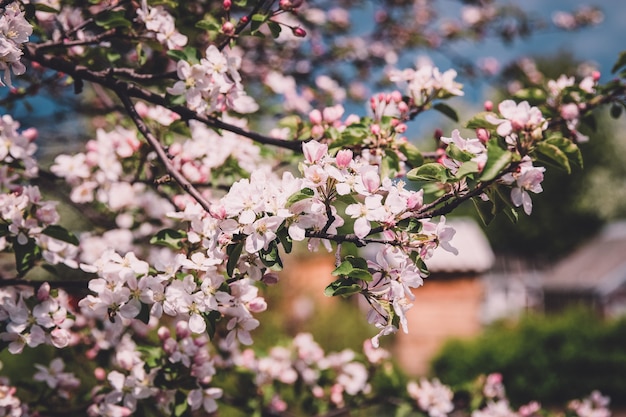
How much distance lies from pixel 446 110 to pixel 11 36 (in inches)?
61.4

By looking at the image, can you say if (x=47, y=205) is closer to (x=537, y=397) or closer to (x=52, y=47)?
(x=52, y=47)

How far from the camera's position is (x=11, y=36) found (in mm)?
1563

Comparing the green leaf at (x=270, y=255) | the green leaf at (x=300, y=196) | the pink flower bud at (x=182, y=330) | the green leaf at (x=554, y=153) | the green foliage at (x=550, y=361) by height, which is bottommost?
the green foliage at (x=550, y=361)

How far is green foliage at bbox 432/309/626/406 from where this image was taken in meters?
11.0

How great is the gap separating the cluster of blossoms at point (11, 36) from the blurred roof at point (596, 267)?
25571mm

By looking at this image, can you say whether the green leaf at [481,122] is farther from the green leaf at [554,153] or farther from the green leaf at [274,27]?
the green leaf at [274,27]

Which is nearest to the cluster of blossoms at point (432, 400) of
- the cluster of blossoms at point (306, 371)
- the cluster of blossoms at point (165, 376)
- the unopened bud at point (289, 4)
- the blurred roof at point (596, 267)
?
the cluster of blossoms at point (306, 371)

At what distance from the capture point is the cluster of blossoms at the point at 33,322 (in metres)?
1.84

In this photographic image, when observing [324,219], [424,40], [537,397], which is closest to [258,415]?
[324,219]

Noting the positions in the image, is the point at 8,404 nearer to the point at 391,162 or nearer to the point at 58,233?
the point at 58,233

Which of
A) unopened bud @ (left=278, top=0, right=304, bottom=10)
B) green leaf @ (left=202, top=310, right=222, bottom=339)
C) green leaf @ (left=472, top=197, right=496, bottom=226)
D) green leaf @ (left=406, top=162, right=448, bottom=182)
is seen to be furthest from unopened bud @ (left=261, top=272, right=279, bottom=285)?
unopened bud @ (left=278, top=0, right=304, bottom=10)

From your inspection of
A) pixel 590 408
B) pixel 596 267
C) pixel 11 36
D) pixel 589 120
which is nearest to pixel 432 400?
pixel 590 408

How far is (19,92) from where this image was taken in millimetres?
2629

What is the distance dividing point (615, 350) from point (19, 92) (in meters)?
11.8
